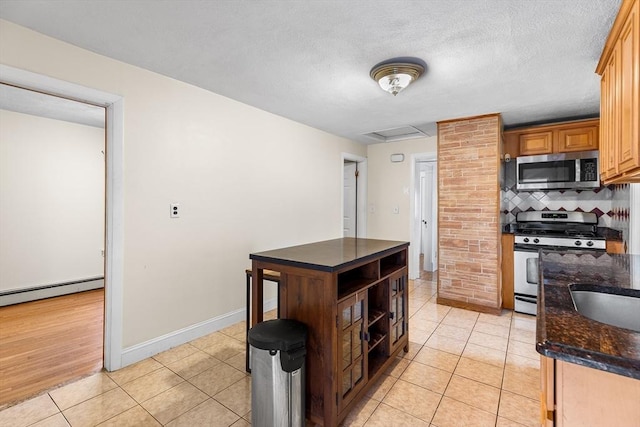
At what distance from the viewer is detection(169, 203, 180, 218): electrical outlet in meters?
2.61

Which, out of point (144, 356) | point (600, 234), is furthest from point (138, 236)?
point (600, 234)

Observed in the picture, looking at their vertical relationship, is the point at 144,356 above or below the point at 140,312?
below

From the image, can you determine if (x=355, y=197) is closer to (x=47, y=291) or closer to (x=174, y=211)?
(x=174, y=211)

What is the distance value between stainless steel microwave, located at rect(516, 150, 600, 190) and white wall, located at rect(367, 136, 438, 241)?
132cm

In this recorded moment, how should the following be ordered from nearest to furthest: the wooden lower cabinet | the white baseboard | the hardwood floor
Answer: the wooden lower cabinet
the hardwood floor
the white baseboard

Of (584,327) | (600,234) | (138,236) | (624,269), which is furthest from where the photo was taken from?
(600,234)

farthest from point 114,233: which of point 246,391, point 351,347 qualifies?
point 351,347

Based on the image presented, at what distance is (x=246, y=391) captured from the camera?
204 cm

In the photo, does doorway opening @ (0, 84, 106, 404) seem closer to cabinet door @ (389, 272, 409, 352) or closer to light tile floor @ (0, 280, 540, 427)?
light tile floor @ (0, 280, 540, 427)

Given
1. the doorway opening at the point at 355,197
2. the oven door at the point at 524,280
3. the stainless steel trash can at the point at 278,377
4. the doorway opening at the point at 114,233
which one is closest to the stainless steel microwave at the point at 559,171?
the oven door at the point at 524,280

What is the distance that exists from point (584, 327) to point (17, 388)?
3233 millimetres

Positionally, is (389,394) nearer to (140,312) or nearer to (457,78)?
(140,312)

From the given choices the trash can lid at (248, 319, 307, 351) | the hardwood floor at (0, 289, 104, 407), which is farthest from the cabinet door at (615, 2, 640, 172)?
the hardwood floor at (0, 289, 104, 407)

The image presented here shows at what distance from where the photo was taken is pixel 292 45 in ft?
6.66
